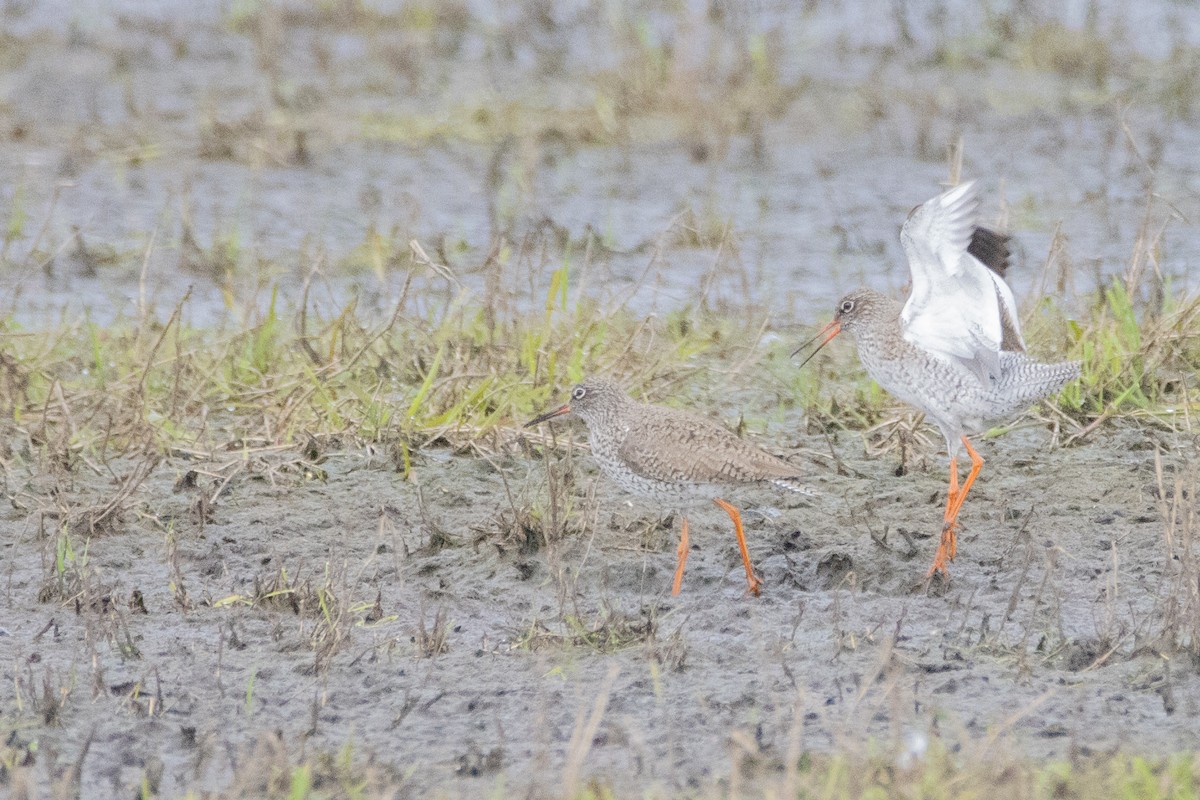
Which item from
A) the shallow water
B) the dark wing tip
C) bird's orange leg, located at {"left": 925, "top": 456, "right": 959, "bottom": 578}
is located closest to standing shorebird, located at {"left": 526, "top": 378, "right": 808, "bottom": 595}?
bird's orange leg, located at {"left": 925, "top": 456, "right": 959, "bottom": 578}

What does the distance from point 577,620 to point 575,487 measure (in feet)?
4.05

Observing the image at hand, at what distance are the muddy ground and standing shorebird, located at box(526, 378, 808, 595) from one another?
163 millimetres

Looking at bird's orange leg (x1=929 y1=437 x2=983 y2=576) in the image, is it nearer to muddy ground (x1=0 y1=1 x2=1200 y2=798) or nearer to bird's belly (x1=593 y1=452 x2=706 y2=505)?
muddy ground (x1=0 y1=1 x2=1200 y2=798)

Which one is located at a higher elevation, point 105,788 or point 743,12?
point 743,12

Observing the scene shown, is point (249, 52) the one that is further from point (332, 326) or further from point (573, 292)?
point (332, 326)

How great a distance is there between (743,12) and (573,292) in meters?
4.77

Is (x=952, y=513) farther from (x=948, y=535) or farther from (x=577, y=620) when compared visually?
(x=577, y=620)

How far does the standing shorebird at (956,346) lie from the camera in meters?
5.42

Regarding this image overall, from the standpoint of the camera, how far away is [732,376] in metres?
6.93

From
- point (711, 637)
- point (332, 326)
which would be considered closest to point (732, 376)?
point (332, 326)

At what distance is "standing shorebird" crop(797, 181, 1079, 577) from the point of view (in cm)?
542

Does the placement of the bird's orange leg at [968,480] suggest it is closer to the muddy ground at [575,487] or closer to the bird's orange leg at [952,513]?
the bird's orange leg at [952,513]

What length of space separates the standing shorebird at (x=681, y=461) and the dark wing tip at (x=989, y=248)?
3.08 feet

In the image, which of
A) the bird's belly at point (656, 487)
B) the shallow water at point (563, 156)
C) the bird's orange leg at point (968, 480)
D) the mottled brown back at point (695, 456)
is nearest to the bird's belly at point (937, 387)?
the bird's orange leg at point (968, 480)
